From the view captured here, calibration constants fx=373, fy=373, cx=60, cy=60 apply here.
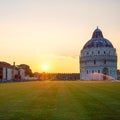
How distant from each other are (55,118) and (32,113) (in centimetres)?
218

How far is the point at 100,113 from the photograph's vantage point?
18.9 metres

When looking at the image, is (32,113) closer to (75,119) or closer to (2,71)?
(75,119)

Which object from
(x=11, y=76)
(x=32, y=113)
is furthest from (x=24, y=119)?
(x=11, y=76)

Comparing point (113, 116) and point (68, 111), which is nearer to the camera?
point (113, 116)

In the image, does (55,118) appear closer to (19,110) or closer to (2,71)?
(19,110)

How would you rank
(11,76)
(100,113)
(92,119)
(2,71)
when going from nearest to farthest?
(92,119), (100,113), (2,71), (11,76)

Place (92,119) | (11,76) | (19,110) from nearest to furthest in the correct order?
(92,119), (19,110), (11,76)

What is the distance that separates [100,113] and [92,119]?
7.19 ft

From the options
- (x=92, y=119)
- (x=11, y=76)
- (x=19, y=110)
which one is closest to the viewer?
(x=92, y=119)

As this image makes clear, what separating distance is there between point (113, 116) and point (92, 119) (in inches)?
58.6

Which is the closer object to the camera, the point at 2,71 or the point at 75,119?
the point at 75,119

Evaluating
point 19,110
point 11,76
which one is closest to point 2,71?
point 11,76

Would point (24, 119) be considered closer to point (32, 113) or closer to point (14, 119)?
point (14, 119)

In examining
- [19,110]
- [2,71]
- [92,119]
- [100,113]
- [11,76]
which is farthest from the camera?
[11,76]
